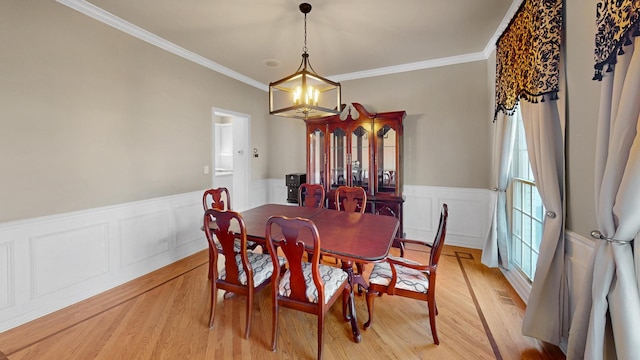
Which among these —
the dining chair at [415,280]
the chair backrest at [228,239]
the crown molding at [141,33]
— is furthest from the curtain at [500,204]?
the crown molding at [141,33]

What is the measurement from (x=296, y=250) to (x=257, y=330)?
90 centimetres

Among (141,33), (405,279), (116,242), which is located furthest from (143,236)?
(405,279)

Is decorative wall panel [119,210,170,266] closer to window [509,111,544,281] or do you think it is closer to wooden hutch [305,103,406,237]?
wooden hutch [305,103,406,237]

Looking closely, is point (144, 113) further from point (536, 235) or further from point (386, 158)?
point (536, 235)

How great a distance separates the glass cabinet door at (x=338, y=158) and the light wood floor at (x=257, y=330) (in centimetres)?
204

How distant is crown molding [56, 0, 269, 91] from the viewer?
7.82 feet

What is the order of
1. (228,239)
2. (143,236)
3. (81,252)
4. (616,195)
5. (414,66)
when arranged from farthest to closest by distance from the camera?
1. (414,66)
2. (143,236)
3. (81,252)
4. (228,239)
5. (616,195)

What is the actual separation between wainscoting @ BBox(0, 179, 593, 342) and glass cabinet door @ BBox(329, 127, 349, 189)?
1.06 meters

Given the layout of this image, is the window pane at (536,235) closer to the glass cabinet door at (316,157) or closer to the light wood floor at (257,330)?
the light wood floor at (257,330)

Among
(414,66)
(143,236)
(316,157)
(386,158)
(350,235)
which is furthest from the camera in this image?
(316,157)

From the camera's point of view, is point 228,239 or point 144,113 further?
point 144,113

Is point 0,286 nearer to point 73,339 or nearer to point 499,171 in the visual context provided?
point 73,339

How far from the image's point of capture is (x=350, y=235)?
1988mm

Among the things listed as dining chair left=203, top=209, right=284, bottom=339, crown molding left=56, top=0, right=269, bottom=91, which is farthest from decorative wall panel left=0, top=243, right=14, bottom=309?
crown molding left=56, top=0, right=269, bottom=91
